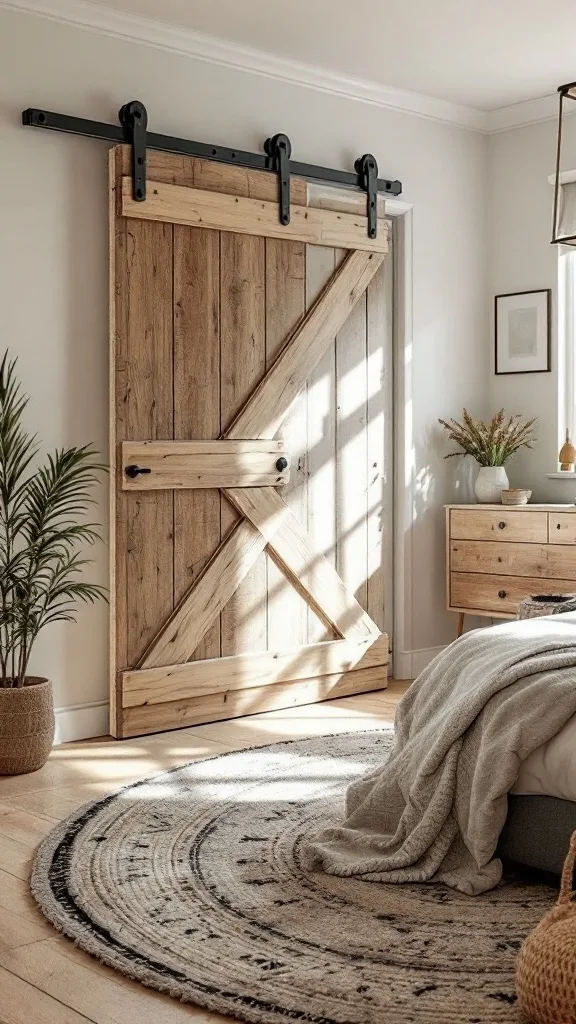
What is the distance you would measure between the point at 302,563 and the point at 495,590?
1.03 meters

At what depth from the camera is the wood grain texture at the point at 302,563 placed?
495 centimetres

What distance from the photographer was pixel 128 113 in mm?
4430

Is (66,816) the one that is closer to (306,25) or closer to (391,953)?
(391,953)

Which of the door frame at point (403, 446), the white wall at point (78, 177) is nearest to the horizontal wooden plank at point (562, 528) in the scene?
the door frame at point (403, 446)

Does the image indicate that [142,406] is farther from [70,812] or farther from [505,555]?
[505,555]

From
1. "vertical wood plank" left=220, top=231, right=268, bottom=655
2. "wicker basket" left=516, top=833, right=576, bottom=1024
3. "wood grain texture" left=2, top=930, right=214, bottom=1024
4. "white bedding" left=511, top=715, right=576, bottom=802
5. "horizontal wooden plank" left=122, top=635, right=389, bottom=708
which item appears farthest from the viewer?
"vertical wood plank" left=220, top=231, right=268, bottom=655

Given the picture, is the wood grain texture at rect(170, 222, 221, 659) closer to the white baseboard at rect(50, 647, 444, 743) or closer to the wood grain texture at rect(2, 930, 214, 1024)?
the white baseboard at rect(50, 647, 444, 743)

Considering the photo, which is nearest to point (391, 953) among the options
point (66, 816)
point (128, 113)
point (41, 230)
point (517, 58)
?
point (66, 816)

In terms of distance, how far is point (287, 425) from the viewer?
5090 millimetres

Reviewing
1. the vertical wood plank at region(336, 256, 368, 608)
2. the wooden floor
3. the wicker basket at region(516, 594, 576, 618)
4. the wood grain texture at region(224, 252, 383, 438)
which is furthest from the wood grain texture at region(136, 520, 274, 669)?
the wicker basket at region(516, 594, 576, 618)

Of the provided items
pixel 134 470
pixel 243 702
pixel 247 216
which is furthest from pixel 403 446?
pixel 134 470

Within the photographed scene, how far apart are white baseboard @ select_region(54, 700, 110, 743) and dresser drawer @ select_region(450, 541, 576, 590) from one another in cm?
202

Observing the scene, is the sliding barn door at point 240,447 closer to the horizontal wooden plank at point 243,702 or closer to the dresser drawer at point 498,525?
the horizontal wooden plank at point 243,702

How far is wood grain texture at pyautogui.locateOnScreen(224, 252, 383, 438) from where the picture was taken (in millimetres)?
4922
